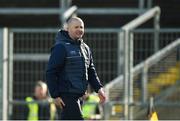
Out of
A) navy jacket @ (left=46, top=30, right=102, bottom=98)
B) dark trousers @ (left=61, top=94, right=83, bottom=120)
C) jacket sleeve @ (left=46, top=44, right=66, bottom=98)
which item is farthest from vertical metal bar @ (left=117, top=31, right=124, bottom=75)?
jacket sleeve @ (left=46, top=44, right=66, bottom=98)

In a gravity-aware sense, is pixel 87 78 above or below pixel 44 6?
below

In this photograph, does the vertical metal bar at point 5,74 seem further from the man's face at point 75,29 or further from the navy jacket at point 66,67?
the man's face at point 75,29

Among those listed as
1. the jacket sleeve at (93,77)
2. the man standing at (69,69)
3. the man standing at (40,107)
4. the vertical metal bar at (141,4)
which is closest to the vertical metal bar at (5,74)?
the man standing at (40,107)

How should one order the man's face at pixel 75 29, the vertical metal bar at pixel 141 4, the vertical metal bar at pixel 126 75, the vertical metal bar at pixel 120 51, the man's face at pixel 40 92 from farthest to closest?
the vertical metal bar at pixel 141 4 < the vertical metal bar at pixel 120 51 < the vertical metal bar at pixel 126 75 < the man's face at pixel 40 92 < the man's face at pixel 75 29

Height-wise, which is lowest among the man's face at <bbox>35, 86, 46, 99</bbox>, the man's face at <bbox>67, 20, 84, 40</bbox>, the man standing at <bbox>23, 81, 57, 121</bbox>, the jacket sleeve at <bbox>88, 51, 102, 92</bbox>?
the man standing at <bbox>23, 81, 57, 121</bbox>

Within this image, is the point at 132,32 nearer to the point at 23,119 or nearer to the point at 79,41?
the point at 23,119

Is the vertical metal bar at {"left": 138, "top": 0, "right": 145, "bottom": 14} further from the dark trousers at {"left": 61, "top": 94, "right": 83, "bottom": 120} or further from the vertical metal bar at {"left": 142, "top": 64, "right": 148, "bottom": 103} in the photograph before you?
the dark trousers at {"left": 61, "top": 94, "right": 83, "bottom": 120}

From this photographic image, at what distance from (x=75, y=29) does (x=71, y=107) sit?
0.96 m

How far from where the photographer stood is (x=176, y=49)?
14656 mm

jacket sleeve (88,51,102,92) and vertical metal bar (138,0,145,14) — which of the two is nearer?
jacket sleeve (88,51,102,92)

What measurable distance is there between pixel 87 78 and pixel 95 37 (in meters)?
5.08

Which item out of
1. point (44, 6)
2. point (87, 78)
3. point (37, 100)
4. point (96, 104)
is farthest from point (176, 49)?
point (44, 6)

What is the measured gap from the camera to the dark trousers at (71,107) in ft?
31.9

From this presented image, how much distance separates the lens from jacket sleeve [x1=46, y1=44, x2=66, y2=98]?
9570mm
